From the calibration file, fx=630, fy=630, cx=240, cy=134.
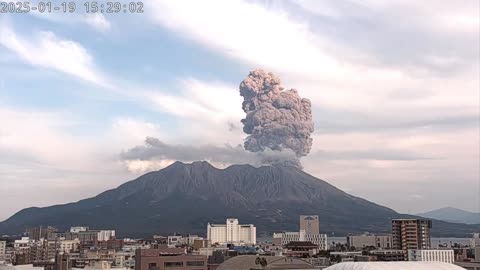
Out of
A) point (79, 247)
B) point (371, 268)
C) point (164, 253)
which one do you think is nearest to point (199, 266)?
point (164, 253)

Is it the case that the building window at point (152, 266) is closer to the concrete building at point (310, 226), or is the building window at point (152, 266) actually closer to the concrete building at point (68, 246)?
the concrete building at point (68, 246)

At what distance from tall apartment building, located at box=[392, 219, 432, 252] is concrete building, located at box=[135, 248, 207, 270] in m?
59.2

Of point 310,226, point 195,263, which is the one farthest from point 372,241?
point 195,263

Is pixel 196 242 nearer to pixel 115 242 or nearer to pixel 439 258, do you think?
pixel 115 242

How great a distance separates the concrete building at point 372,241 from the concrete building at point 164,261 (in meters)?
78.5

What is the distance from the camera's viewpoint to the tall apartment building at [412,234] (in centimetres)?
13262

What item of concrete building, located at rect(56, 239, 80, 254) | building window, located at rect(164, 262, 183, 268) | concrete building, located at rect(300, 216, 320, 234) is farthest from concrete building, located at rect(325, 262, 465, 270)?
concrete building, located at rect(300, 216, 320, 234)

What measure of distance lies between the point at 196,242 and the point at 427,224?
56619 mm

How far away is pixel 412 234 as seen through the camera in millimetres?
134125

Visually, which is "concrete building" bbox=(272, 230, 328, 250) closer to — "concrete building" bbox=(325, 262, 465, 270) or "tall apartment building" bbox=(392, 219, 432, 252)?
"tall apartment building" bbox=(392, 219, 432, 252)

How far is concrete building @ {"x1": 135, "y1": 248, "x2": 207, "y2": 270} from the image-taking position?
83875 millimetres

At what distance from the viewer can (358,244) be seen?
17350 cm

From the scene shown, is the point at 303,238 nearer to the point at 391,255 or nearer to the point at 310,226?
the point at 310,226

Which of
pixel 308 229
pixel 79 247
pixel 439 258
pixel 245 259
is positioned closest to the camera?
pixel 245 259
